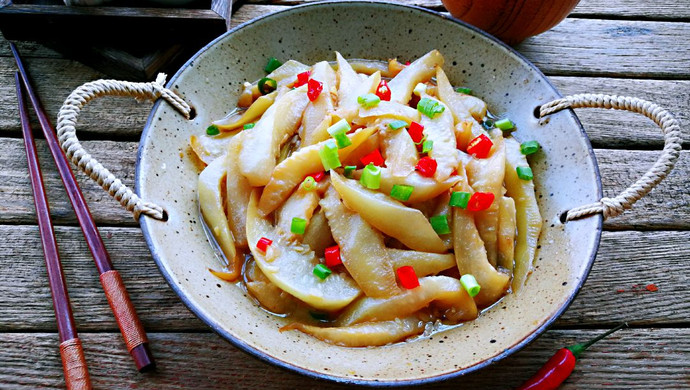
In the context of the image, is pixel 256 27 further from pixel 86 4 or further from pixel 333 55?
pixel 86 4

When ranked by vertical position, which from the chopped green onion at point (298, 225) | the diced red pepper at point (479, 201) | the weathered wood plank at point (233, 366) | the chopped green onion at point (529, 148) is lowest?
the weathered wood plank at point (233, 366)

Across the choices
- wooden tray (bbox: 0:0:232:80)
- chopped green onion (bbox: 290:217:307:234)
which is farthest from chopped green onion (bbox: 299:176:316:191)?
wooden tray (bbox: 0:0:232:80)

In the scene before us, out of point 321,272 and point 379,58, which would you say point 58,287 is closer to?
point 321,272

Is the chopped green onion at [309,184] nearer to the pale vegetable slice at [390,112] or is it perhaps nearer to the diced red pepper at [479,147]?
the pale vegetable slice at [390,112]

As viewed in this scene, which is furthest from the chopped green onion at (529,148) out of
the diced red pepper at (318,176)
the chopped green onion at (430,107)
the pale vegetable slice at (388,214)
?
the diced red pepper at (318,176)

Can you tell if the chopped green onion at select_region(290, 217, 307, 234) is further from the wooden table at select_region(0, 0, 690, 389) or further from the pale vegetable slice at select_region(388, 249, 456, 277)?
the wooden table at select_region(0, 0, 690, 389)

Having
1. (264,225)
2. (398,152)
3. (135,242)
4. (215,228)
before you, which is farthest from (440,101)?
(135,242)

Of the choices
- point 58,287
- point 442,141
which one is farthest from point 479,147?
point 58,287
